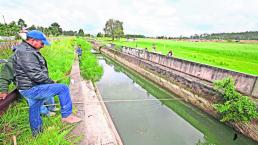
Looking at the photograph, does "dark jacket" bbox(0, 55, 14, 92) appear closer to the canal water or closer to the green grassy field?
the canal water

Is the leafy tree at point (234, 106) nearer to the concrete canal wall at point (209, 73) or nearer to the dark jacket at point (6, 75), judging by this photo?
the concrete canal wall at point (209, 73)

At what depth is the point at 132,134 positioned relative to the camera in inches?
246

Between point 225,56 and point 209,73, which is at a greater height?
point 209,73

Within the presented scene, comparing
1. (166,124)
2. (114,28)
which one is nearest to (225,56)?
(166,124)

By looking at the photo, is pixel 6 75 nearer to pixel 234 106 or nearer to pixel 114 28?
pixel 234 106

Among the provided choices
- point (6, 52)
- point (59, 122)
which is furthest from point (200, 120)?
point (6, 52)

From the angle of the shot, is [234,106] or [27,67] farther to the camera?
[234,106]

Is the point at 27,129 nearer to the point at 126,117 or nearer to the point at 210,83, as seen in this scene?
the point at 126,117

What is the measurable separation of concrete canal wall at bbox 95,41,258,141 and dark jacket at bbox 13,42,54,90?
5854mm

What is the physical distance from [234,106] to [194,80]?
3393 millimetres

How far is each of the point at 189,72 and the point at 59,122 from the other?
8396 millimetres

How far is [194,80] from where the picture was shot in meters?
9.24

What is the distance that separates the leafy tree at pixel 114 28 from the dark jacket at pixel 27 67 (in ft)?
211

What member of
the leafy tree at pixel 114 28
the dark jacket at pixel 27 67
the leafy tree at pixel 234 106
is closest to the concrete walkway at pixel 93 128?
the dark jacket at pixel 27 67
